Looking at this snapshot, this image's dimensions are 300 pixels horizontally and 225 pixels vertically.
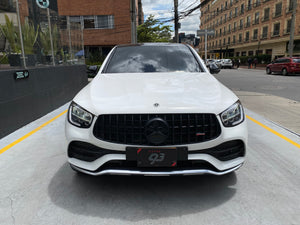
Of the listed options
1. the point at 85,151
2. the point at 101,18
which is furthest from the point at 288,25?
the point at 85,151

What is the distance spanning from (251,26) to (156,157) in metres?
51.0

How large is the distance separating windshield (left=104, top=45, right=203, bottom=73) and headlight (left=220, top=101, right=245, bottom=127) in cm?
130

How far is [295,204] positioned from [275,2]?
44.8 metres

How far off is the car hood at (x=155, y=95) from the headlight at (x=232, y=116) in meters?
0.05

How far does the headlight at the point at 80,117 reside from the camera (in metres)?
2.44

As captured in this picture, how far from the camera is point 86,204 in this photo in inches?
98.9

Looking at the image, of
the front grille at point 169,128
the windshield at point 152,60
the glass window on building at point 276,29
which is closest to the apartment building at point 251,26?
the glass window on building at point 276,29

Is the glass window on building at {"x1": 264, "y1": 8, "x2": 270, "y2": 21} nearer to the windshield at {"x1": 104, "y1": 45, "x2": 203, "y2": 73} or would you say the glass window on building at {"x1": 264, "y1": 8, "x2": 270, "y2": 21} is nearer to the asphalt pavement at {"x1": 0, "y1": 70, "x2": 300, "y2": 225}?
the windshield at {"x1": 104, "y1": 45, "x2": 203, "y2": 73}

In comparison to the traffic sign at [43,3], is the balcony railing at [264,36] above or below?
above

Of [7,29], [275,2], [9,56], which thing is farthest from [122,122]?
[275,2]

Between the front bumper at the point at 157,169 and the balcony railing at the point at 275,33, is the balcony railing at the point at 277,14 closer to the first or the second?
the balcony railing at the point at 275,33

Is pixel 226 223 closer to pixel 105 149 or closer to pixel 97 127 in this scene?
pixel 105 149

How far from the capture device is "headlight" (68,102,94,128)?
2436 millimetres

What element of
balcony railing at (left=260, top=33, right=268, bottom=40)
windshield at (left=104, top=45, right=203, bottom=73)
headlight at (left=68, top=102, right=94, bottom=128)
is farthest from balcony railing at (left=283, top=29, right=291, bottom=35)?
headlight at (left=68, top=102, right=94, bottom=128)
